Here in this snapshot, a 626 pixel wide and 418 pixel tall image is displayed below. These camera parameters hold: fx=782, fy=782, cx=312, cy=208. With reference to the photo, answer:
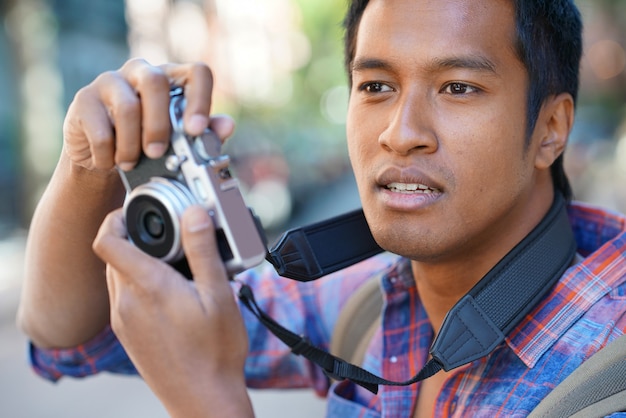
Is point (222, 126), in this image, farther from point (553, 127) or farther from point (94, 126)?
point (553, 127)

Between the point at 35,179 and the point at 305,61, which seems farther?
the point at 305,61

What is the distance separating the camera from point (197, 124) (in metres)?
1.54

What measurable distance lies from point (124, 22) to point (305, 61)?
1664 cm

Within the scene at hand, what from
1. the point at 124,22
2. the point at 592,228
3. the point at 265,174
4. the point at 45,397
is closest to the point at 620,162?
the point at 265,174

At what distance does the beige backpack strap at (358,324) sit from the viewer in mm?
2309

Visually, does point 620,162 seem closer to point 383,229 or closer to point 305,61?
point 383,229

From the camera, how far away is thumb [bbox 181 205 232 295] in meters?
1.42

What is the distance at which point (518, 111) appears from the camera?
1976 millimetres

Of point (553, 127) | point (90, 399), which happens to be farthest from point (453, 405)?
point (90, 399)

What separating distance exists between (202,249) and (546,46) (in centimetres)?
118

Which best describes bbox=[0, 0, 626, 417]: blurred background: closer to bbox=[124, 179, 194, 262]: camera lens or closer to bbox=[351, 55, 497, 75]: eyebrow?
bbox=[351, 55, 497, 75]: eyebrow

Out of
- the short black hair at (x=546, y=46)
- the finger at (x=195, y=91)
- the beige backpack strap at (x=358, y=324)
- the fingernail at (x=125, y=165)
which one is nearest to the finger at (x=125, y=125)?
the fingernail at (x=125, y=165)

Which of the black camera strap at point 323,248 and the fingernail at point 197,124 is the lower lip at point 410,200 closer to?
→ the black camera strap at point 323,248

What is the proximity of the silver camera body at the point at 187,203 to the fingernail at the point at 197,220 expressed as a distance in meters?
0.04
